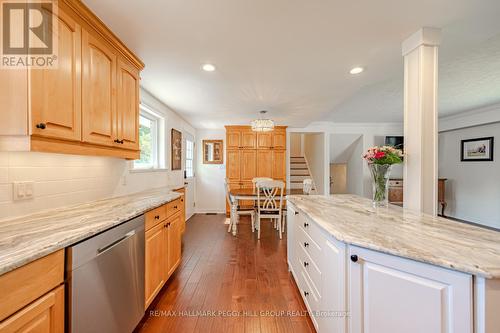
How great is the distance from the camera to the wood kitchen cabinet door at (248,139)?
521cm

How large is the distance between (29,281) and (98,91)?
1.25m

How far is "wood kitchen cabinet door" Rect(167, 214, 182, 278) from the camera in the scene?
2.06m

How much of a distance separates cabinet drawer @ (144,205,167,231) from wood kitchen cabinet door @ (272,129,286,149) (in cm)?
368

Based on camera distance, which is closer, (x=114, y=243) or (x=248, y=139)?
(x=114, y=243)

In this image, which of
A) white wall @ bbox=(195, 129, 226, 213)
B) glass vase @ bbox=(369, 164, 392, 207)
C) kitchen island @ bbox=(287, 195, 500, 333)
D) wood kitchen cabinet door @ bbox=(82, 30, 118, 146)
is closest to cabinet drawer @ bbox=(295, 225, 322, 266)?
kitchen island @ bbox=(287, 195, 500, 333)

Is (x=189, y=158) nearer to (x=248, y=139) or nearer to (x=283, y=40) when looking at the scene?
(x=248, y=139)

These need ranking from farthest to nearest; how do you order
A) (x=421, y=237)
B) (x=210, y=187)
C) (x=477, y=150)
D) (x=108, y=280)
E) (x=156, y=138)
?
(x=210, y=187) < (x=477, y=150) < (x=156, y=138) < (x=108, y=280) < (x=421, y=237)

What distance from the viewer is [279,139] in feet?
17.3

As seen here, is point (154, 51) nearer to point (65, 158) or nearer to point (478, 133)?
point (65, 158)

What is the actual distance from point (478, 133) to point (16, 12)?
271 inches

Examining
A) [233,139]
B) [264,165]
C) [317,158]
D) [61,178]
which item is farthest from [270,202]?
[317,158]

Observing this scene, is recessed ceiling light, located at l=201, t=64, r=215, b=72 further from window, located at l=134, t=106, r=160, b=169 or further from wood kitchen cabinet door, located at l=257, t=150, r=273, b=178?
wood kitchen cabinet door, located at l=257, t=150, r=273, b=178

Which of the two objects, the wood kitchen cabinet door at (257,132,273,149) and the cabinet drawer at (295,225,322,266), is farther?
the wood kitchen cabinet door at (257,132,273,149)

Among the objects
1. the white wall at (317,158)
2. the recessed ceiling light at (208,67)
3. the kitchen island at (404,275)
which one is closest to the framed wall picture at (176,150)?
the recessed ceiling light at (208,67)
